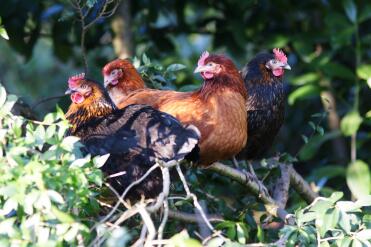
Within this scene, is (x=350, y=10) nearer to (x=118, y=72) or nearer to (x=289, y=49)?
(x=289, y=49)

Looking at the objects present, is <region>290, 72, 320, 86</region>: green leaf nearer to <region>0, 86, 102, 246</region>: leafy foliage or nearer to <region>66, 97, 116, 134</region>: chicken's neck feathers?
<region>66, 97, 116, 134</region>: chicken's neck feathers

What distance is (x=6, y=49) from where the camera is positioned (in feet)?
27.2

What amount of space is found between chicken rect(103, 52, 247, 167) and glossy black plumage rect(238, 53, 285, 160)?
263mm

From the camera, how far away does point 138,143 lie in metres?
3.67

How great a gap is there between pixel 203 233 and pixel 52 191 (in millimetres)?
1236

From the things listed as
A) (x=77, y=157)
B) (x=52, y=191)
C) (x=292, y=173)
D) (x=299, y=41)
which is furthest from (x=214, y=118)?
(x=299, y=41)

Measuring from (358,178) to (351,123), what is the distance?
0.37m

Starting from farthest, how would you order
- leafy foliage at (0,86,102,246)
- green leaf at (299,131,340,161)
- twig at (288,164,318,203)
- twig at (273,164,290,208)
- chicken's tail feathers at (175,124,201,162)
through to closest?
green leaf at (299,131,340,161) < twig at (288,164,318,203) < twig at (273,164,290,208) < chicken's tail feathers at (175,124,201,162) < leafy foliage at (0,86,102,246)

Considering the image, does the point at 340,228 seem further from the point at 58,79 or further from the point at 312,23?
the point at 58,79

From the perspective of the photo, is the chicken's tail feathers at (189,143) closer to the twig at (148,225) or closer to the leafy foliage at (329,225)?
the leafy foliage at (329,225)

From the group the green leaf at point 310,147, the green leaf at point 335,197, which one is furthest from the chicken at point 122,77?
the green leaf at point 335,197

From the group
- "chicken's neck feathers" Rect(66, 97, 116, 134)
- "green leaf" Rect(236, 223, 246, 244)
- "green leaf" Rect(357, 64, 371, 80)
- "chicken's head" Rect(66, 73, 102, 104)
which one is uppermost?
"chicken's head" Rect(66, 73, 102, 104)

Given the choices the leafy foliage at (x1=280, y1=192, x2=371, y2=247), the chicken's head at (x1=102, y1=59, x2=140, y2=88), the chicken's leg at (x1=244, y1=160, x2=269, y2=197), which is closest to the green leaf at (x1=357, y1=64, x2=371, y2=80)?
the chicken's leg at (x1=244, y1=160, x2=269, y2=197)

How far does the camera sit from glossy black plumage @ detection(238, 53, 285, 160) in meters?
4.62
